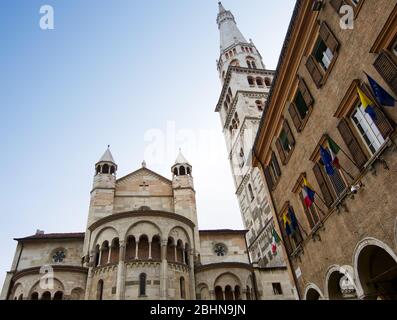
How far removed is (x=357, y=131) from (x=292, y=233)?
6955 millimetres

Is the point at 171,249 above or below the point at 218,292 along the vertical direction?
above

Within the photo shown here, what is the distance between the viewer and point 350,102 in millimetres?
10352

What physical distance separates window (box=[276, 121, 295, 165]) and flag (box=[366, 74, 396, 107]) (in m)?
6.25

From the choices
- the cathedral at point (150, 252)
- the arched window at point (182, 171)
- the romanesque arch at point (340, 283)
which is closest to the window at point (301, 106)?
the romanesque arch at point (340, 283)

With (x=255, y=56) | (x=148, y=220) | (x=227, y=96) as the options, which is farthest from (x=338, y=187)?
(x=255, y=56)

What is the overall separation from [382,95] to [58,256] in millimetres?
29604

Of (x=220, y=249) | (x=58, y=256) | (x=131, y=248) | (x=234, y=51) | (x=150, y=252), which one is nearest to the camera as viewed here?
(x=150, y=252)

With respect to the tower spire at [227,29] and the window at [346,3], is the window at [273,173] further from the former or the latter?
the tower spire at [227,29]

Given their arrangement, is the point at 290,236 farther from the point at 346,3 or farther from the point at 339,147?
the point at 346,3

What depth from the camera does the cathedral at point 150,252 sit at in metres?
23.0

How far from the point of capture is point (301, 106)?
14.1m

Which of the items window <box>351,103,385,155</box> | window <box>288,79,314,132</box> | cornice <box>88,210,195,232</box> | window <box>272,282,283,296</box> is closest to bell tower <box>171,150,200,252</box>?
cornice <box>88,210,195,232</box>

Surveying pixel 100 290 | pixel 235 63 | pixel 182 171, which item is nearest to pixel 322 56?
pixel 100 290

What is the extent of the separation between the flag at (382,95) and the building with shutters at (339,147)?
0.82 feet
